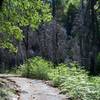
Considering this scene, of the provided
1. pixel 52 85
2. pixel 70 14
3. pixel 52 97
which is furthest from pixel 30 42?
pixel 52 97

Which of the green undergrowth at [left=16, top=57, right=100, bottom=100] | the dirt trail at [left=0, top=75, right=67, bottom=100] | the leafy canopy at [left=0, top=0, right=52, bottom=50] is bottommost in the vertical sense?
the dirt trail at [left=0, top=75, right=67, bottom=100]

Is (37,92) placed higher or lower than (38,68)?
lower

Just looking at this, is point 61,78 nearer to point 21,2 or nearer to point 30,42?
point 21,2

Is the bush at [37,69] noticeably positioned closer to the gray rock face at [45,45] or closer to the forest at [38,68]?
the forest at [38,68]

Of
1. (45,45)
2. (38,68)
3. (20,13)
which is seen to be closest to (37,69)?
(38,68)

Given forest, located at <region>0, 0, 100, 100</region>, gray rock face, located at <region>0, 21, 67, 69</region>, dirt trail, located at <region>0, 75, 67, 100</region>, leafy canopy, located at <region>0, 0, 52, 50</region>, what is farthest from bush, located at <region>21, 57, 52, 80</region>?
gray rock face, located at <region>0, 21, 67, 69</region>

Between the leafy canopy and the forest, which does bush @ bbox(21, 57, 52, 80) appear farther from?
the leafy canopy

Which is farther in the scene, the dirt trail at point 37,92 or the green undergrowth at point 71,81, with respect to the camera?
the dirt trail at point 37,92

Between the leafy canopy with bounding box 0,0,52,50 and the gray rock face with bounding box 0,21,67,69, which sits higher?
the leafy canopy with bounding box 0,0,52,50

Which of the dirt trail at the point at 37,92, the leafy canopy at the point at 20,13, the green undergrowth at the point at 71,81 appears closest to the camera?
the green undergrowth at the point at 71,81

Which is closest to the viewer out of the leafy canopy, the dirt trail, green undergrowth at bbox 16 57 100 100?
green undergrowth at bbox 16 57 100 100

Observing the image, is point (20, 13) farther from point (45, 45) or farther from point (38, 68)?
point (45, 45)

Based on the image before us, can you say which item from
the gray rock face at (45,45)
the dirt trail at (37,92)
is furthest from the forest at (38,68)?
the gray rock face at (45,45)

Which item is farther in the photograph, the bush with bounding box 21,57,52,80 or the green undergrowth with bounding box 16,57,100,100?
the bush with bounding box 21,57,52,80
